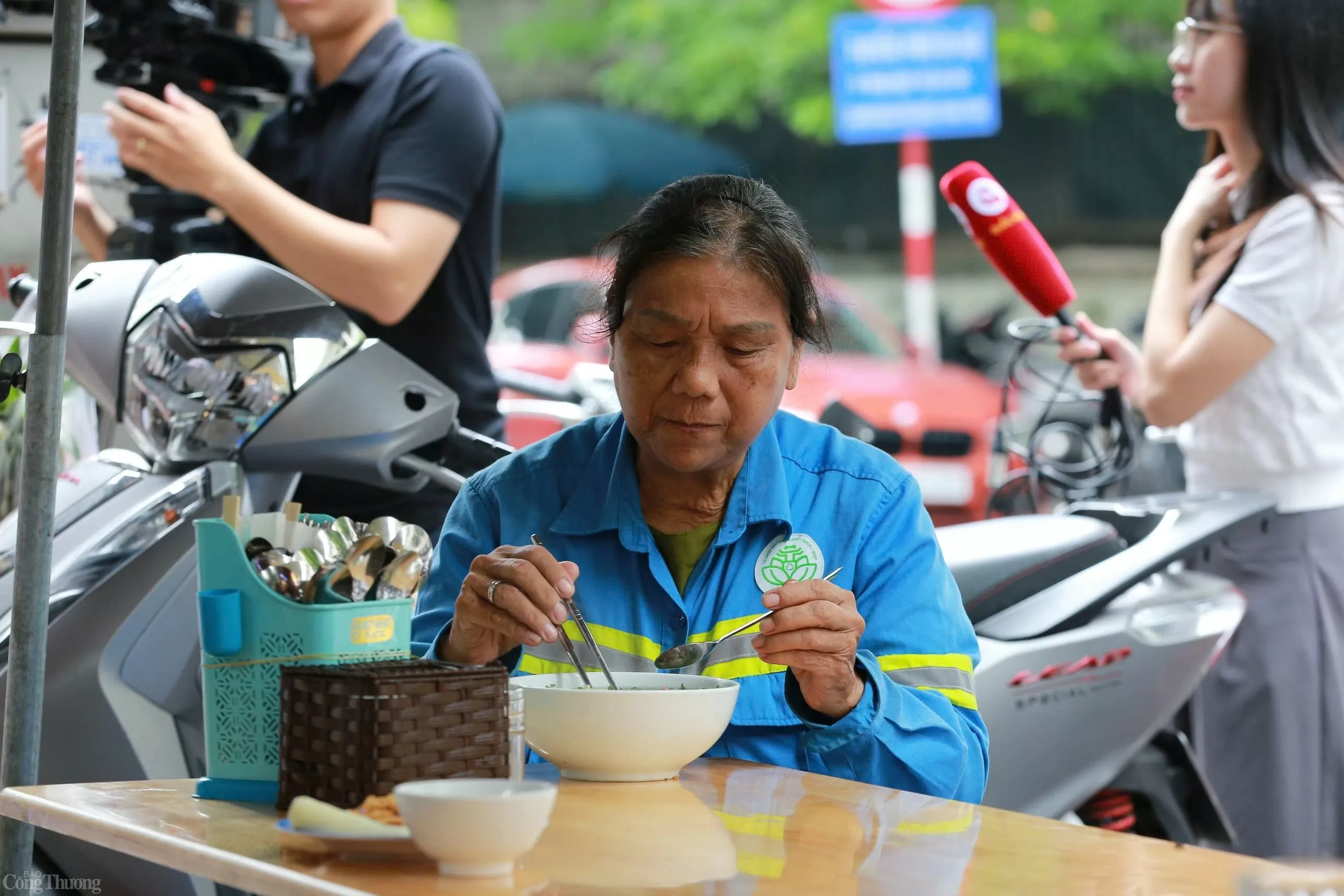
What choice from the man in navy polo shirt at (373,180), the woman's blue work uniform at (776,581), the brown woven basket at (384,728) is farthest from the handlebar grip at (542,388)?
the brown woven basket at (384,728)

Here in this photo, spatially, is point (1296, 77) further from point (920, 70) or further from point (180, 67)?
point (920, 70)

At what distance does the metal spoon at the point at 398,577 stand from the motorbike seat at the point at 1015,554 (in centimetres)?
122

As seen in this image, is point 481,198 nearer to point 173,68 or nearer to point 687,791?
point 173,68

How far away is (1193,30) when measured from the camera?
2.65m

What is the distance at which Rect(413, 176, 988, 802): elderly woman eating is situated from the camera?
Answer: 151 cm

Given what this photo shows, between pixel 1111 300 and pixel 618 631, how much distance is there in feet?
36.5

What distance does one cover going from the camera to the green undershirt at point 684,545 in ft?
5.69

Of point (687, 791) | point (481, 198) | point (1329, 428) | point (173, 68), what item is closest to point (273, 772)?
point (687, 791)

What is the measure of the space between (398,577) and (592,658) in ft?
1.20

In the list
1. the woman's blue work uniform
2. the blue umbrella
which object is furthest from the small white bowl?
the blue umbrella

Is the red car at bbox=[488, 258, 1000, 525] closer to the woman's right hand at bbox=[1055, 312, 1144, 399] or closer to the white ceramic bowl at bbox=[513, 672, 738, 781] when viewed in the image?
the woman's right hand at bbox=[1055, 312, 1144, 399]

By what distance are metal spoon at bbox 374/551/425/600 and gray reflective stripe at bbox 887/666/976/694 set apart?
1.70ft

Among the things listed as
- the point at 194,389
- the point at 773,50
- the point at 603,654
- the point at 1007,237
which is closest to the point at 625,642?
the point at 603,654

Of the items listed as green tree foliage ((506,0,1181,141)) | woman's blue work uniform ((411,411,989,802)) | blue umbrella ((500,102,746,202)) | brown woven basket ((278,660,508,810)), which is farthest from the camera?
blue umbrella ((500,102,746,202))
